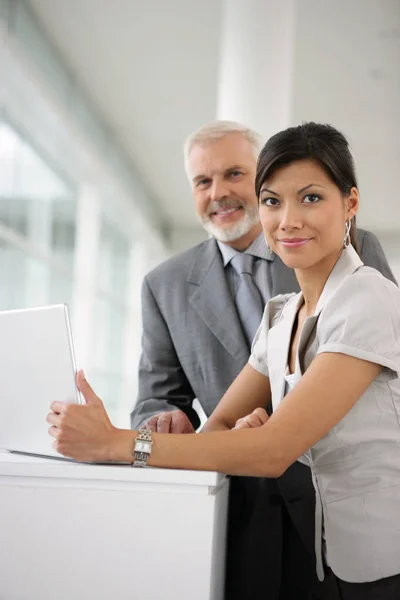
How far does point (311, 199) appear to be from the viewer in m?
1.68

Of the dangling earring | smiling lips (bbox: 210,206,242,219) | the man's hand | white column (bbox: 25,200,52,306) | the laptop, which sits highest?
white column (bbox: 25,200,52,306)

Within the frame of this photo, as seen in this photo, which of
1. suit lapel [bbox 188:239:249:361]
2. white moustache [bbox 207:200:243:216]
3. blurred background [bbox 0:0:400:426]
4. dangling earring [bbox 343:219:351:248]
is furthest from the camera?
blurred background [bbox 0:0:400:426]

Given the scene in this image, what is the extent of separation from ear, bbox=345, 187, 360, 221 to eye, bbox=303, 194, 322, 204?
10 cm

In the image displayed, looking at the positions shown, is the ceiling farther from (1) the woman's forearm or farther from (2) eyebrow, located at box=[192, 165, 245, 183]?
(1) the woman's forearm

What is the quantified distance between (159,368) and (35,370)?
1.16 m

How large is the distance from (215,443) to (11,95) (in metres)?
5.83

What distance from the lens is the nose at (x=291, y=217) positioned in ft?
5.44

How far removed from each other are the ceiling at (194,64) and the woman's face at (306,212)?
15.8 feet

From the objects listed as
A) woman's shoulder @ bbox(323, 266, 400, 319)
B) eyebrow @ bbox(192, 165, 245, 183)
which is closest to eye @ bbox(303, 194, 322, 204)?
woman's shoulder @ bbox(323, 266, 400, 319)

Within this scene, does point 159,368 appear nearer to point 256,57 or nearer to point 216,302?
point 216,302

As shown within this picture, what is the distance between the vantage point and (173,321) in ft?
8.45

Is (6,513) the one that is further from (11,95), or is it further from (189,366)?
(11,95)

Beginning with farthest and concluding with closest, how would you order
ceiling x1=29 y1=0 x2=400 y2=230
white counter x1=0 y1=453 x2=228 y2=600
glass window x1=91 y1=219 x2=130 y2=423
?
glass window x1=91 y1=219 x2=130 y2=423 < ceiling x1=29 y1=0 x2=400 y2=230 < white counter x1=0 y1=453 x2=228 y2=600

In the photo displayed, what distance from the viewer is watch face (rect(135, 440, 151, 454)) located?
4.50 ft
